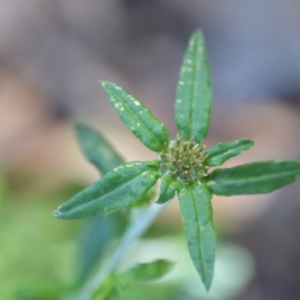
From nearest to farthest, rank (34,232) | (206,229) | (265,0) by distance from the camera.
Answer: (206,229), (34,232), (265,0)

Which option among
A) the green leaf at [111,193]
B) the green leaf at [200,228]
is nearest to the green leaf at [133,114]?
the green leaf at [111,193]

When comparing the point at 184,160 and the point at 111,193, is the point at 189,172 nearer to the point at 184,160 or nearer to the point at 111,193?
the point at 184,160

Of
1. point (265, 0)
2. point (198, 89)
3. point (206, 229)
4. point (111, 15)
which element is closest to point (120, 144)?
point (111, 15)

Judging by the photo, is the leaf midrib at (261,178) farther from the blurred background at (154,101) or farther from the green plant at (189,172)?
the blurred background at (154,101)

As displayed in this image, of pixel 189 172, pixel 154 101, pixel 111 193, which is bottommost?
pixel 111 193

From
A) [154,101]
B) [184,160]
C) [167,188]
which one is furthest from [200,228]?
[154,101]

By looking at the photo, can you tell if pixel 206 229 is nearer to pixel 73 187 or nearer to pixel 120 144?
pixel 73 187

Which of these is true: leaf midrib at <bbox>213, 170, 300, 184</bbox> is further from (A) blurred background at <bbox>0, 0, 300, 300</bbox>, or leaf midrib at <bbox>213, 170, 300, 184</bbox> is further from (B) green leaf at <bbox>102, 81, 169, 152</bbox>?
(A) blurred background at <bbox>0, 0, 300, 300</bbox>
